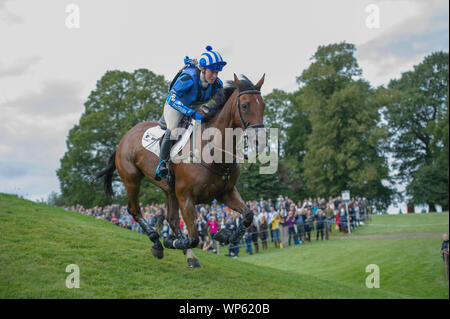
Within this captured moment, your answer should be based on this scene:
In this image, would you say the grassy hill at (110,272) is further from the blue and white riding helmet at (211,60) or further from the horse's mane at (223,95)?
the blue and white riding helmet at (211,60)

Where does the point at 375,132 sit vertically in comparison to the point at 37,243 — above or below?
above

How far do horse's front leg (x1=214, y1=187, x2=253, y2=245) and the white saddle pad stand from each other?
122cm

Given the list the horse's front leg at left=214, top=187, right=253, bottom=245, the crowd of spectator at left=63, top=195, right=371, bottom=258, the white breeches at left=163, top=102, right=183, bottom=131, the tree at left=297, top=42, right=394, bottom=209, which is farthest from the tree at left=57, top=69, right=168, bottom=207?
the horse's front leg at left=214, top=187, right=253, bottom=245

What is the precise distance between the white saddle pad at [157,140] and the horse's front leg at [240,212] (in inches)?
47.9

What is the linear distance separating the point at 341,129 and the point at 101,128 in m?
26.4

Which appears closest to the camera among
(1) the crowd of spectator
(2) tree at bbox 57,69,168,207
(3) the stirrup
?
(3) the stirrup

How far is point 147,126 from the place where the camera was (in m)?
9.17

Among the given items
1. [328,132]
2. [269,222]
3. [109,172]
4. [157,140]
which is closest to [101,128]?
[269,222]

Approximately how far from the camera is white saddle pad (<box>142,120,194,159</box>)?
7430 millimetres

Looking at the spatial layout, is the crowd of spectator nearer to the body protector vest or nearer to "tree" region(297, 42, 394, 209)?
the body protector vest

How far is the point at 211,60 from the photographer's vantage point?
6.80m

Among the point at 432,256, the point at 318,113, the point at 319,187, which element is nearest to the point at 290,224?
the point at 432,256
